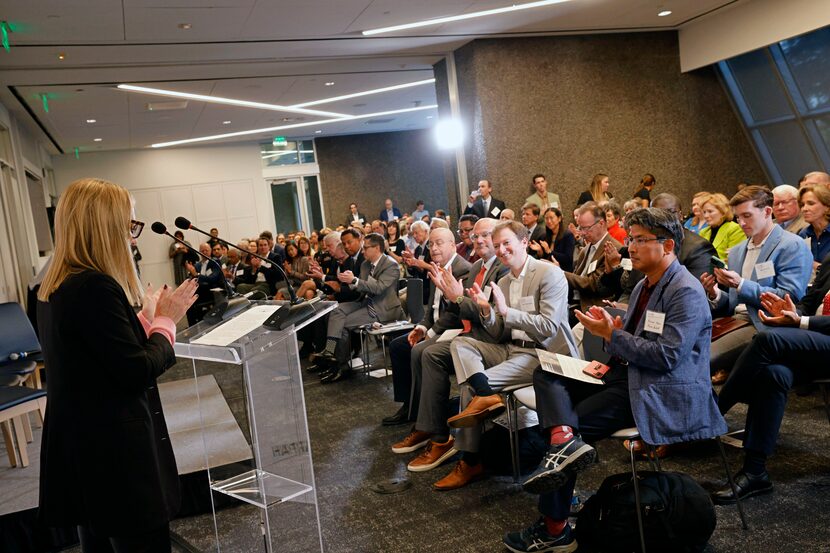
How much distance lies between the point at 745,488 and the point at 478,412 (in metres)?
1.19

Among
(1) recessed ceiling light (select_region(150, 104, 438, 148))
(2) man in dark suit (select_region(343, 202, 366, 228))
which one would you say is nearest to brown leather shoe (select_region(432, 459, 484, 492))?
(1) recessed ceiling light (select_region(150, 104, 438, 148))

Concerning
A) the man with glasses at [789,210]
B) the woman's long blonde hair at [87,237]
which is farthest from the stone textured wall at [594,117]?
the woman's long blonde hair at [87,237]

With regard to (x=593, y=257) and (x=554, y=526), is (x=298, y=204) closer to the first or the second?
(x=593, y=257)

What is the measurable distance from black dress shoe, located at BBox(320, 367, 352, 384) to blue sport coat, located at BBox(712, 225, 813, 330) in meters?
3.60

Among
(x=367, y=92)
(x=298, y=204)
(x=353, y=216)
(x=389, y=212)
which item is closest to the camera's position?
(x=367, y=92)

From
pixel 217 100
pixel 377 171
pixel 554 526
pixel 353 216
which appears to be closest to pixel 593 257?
pixel 554 526

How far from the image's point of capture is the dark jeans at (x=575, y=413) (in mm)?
2768

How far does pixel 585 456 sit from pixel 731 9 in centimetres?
859

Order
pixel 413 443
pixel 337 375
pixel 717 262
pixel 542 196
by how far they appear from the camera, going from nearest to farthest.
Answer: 1. pixel 717 262
2. pixel 413 443
3. pixel 337 375
4. pixel 542 196

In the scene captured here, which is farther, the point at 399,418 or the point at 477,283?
the point at 399,418

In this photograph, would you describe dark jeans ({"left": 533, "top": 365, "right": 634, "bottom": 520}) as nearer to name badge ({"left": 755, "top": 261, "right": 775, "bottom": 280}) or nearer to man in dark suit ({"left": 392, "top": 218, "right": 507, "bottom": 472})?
man in dark suit ({"left": 392, "top": 218, "right": 507, "bottom": 472})

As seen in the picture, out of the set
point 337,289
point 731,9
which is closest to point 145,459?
point 337,289

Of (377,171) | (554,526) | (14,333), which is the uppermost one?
(377,171)

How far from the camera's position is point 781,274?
3.66 meters
